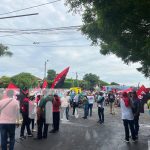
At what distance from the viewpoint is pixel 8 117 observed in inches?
338

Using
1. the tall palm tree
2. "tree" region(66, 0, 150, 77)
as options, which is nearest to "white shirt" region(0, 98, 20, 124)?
"tree" region(66, 0, 150, 77)

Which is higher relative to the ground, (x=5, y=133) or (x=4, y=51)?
(x=4, y=51)

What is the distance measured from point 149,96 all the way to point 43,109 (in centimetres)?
992

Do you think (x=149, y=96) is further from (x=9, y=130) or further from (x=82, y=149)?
(x=9, y=130)

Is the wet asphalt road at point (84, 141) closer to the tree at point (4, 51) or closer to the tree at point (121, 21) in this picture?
→ the tree at point (121, 21)

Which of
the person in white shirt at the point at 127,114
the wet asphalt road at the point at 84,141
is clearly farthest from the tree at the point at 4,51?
the person in white shirt at the point at 127,114

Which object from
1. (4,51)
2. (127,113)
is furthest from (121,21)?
(4,51)

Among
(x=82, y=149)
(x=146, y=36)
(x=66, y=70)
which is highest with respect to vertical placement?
(x=146, y=36)

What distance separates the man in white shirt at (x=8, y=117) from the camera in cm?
857

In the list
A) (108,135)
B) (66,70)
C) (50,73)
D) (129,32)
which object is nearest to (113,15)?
(129,32)

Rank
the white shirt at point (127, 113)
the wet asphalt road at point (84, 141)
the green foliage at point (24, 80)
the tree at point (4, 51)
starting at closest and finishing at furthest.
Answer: the wet asphalt road at point (84, 141)
the white shirt at point (127, 113)
the tree at point (4, 51)
the green foliage at point (24, 80)

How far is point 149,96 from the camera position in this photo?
20.0m

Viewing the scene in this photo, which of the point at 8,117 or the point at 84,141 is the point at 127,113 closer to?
the point at 84,141

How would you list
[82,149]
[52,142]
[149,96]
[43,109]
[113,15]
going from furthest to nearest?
1. [149,96]
2. [43,109]
3. [52,142]
4. [82,149]
5. [113,15]
